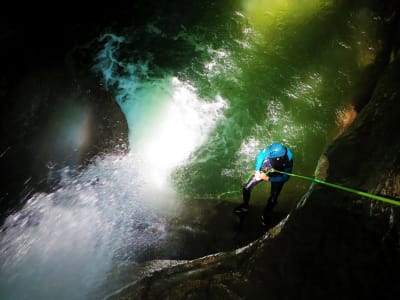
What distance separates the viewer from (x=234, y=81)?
905 centimetres

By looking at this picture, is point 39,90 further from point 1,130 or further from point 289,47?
point 289,47

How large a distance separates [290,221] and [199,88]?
5.81 meters

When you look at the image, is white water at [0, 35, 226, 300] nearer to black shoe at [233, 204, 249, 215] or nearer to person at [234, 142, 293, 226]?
black shoe at [233, 204, 249, 215]

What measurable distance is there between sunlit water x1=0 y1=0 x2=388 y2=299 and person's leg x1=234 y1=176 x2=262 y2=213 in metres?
0.74

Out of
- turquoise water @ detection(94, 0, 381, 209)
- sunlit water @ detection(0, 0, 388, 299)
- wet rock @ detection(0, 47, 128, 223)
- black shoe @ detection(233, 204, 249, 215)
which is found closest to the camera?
black shoe @ detection(233, 204, 249, 215)

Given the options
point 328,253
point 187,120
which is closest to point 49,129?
point 187,120

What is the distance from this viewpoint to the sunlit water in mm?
5785

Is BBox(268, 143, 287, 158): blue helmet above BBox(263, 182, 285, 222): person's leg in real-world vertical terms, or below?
above

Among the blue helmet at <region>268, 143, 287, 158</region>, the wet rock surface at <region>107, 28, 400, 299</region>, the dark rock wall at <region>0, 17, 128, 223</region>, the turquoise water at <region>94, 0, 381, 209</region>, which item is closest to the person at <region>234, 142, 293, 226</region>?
the blue helmet at <region>268, 143, 287, 158</region>

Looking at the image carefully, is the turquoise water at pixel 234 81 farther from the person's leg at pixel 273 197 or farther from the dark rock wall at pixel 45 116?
the dark rock wall at pixel 45 116

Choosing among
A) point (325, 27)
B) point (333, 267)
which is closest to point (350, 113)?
point (325, 27)

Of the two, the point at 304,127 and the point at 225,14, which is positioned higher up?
the point at 225,14

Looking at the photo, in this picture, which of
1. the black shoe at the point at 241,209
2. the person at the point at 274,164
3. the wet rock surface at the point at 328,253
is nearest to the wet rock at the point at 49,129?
the black shoe at the point at 241,209

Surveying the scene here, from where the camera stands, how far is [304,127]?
775 centimetres
